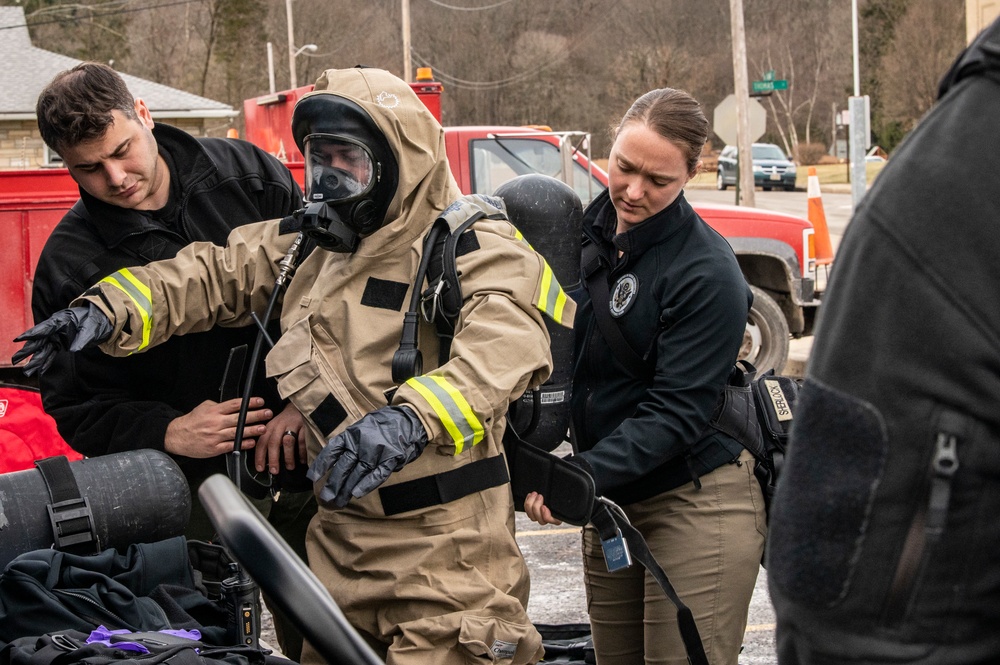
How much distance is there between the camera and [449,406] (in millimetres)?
2271

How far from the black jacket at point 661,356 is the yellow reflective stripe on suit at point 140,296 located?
3.63ft

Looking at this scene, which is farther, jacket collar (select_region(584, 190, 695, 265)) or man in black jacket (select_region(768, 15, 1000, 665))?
jacket collar (select_region(584, 190, 695, 265))

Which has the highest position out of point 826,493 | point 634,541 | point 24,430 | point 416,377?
point 826,493

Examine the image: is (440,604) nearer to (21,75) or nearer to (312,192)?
(312,192)

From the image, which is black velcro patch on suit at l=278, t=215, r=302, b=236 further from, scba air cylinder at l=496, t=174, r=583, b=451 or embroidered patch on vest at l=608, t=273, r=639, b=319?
embroidered patch on vest at l=608, t=273, r=639, b=319

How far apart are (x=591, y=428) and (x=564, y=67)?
2634 inches

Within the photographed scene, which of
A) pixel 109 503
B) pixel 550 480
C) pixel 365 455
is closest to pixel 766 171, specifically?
pixel 550 480

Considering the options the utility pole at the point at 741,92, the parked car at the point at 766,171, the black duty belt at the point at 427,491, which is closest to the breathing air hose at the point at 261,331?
the black duty belt at the point at 427,491

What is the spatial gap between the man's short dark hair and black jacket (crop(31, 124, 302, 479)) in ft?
0.70

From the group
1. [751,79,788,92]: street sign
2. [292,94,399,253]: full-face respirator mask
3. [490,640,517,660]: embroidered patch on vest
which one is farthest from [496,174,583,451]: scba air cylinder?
[751,79,788,92]: street sign

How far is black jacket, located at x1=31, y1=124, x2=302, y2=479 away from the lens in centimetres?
307

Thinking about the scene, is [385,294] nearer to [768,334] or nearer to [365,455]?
[365,455]

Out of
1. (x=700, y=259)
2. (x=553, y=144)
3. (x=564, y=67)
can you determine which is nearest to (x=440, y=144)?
(x=700, y=259)

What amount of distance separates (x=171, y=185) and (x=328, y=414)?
1095 mm
